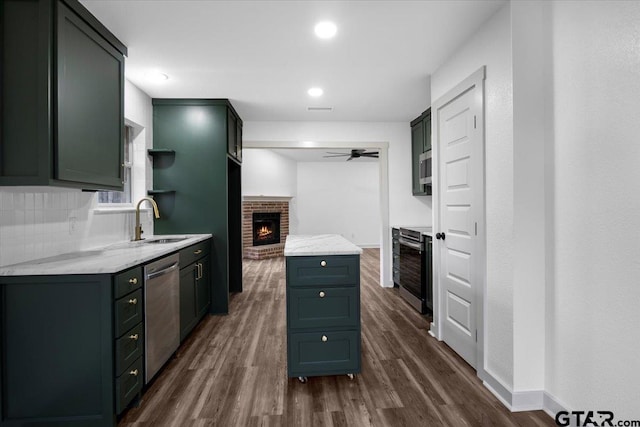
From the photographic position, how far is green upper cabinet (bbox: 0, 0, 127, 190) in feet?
5.75

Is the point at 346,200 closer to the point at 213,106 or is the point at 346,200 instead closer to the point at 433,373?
the point at 213,106

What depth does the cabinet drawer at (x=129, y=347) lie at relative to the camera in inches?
73.2

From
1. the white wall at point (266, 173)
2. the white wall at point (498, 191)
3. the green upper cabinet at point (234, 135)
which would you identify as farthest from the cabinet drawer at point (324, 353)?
the white wall at point (266, 173)

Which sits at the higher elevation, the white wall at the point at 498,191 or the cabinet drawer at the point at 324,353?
the white wall at the point at 498,191

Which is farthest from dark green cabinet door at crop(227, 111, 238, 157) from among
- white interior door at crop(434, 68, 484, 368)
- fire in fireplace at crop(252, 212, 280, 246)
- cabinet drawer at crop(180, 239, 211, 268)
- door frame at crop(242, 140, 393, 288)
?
fire in fireplace at crop(252, 212, 280, 246)

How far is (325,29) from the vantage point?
2.35m

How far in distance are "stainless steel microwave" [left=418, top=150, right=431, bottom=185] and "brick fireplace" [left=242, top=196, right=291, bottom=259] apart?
4.47 m

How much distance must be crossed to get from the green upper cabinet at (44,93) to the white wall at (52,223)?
0.79 feet

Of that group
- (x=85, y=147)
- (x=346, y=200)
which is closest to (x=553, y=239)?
(x=85, y=147)

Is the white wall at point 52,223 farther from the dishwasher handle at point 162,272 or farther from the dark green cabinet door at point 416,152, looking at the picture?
the dark green cabinet door at point 416,152

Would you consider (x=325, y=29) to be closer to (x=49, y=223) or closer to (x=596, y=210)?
(x=596, y=210)

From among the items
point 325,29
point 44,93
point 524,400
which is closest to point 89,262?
point 44,93

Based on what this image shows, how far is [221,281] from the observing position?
12.6ft

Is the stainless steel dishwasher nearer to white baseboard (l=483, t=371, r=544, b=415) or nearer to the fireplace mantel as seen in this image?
white baseboard (l=483, t=371, r=544, b=415)
